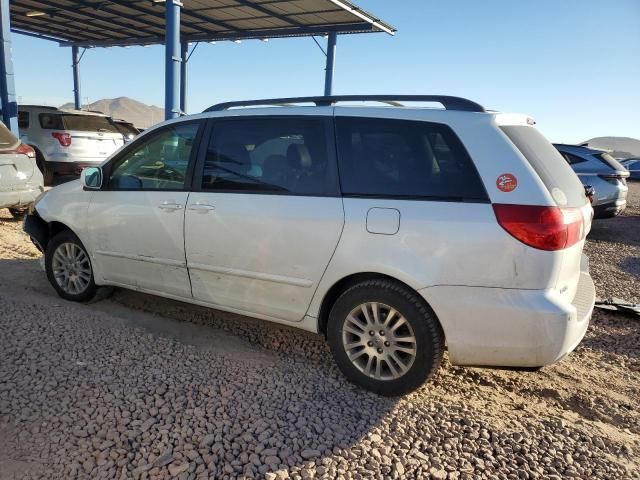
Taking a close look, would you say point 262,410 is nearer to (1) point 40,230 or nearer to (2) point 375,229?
(2) point 375,229

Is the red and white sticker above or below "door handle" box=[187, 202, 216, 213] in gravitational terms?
above

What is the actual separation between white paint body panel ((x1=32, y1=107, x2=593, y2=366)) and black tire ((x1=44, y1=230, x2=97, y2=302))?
0.67m

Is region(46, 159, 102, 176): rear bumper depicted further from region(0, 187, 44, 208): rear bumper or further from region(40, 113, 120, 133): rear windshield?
region(0, 187, 44, 208): rear bumper

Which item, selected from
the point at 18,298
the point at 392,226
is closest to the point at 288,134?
the point at 392,226

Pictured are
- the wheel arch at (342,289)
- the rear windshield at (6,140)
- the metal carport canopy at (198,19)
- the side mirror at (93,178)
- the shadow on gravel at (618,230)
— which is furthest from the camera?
the metal carport canopy at (198,19)

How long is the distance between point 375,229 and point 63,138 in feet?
29.5

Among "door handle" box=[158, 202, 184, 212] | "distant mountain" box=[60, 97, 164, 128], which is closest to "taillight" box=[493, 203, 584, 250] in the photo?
"door handle" box=[158, 202, 184, 212]

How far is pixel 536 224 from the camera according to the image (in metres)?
2.66

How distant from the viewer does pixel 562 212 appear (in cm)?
273

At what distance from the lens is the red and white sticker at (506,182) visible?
108 inches

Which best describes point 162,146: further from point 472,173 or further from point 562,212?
point 562,212

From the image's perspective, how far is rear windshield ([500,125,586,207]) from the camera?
2842mm

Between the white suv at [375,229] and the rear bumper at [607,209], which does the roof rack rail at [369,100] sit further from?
the rear bumper at [607,209]

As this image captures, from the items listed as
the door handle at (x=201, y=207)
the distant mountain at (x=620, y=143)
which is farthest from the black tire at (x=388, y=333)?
the distant mountain at (x=620, y=143)
